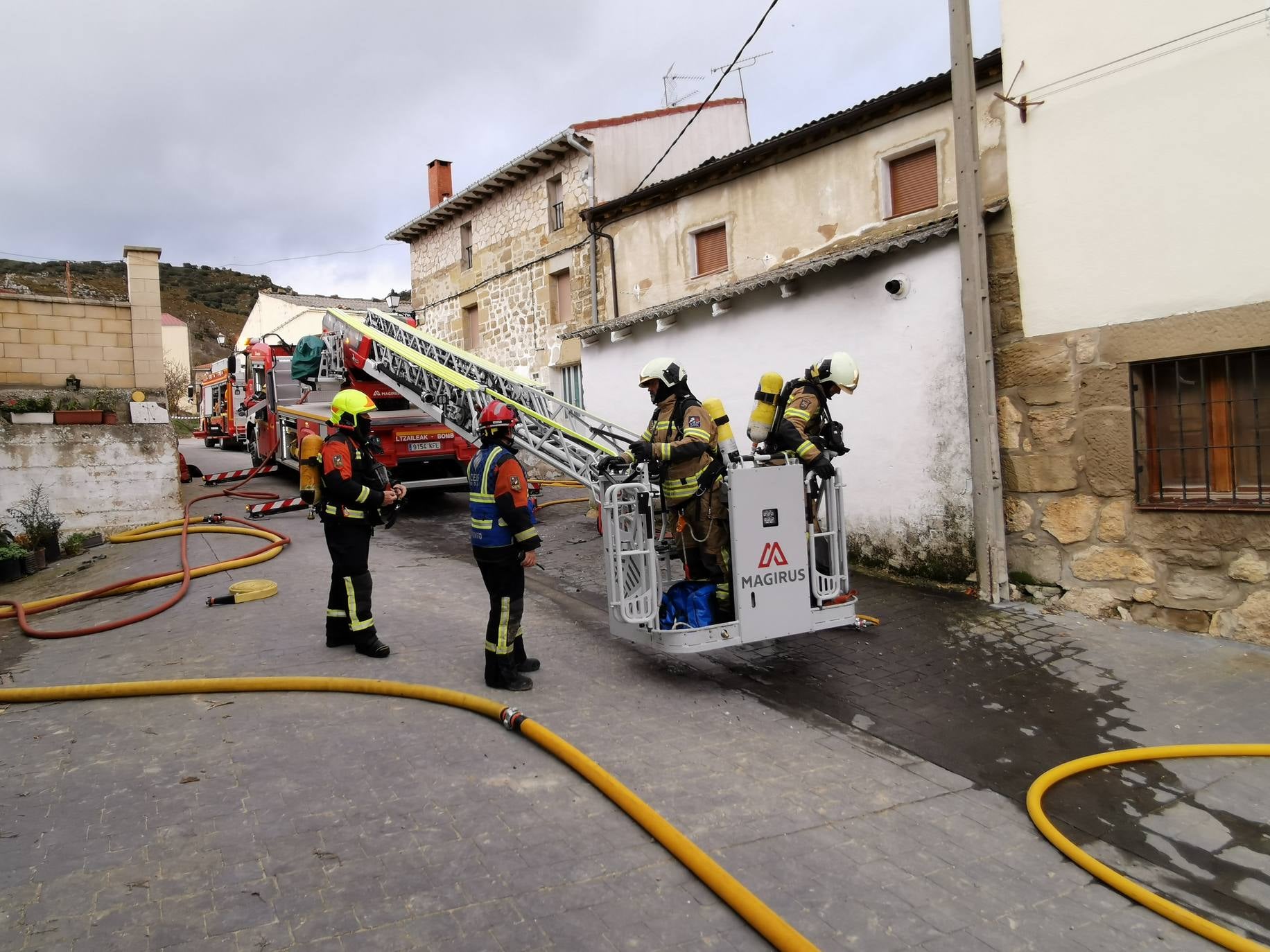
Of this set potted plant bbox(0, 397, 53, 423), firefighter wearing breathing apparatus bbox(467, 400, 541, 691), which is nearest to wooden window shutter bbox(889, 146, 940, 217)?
firefighter wearing breathing apparatus bbox(467, 400, 541, 691)

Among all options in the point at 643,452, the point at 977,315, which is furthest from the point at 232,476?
the point at 977,315

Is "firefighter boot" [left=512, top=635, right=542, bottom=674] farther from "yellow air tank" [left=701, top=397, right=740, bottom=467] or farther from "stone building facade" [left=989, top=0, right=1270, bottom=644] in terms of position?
"stone building facade" [left=989, top=0, right=1270, bottom=644]

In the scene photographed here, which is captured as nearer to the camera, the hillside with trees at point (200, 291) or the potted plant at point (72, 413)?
the potted plant at point (72, 413)

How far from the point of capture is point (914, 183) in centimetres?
979

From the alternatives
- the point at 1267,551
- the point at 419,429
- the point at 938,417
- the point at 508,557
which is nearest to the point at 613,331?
the point at 419,429

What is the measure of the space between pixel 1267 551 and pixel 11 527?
1200 cm

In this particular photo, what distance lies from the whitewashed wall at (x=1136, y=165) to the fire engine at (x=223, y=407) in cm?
1400

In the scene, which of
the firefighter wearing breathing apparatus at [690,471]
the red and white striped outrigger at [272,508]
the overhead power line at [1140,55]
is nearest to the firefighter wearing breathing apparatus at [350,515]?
the firefighter wearing breathing apparatus at [690,471]

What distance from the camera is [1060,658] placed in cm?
551

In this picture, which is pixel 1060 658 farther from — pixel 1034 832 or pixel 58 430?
pixel 58 430

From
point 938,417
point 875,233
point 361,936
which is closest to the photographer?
point 361,936

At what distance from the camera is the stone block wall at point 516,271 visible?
1588 centimetres

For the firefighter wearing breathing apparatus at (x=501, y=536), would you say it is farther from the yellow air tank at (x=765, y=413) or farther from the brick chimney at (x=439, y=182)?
the brick chimney at (x=439, y=182)

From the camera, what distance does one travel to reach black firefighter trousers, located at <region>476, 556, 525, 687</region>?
195 inches
